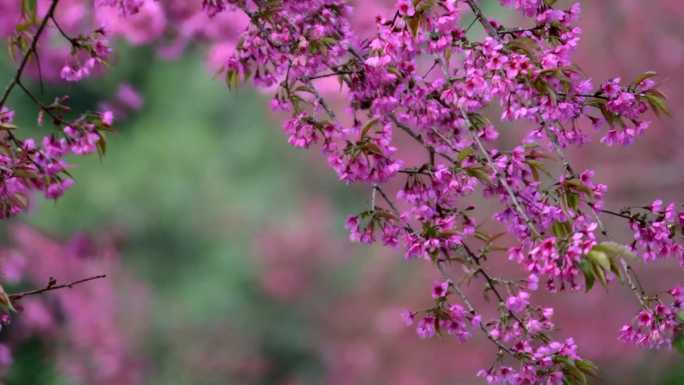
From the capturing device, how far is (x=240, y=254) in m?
10.3

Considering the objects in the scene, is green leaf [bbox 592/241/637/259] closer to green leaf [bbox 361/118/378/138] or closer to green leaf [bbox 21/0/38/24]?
green leaf [bbox 361/118/378/138]

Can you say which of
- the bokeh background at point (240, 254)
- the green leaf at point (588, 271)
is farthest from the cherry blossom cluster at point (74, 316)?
the green leaf at point (588, 271)

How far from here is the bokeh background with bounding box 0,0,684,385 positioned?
6824 mm

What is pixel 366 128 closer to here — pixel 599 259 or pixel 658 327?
pixel 599 259

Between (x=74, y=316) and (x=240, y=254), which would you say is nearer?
(x=74, y=316)

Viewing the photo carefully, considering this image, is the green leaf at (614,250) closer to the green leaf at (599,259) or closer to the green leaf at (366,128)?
the green leaf at (599,259)

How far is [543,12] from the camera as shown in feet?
7.58

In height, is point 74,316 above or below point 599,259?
above

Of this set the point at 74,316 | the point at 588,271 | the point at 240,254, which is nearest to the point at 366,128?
the point at 588,271

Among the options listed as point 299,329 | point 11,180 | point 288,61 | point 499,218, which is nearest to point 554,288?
point 499,218

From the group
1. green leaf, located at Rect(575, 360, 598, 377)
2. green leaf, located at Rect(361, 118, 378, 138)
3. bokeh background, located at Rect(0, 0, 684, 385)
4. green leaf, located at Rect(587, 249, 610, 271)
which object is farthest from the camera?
bokeh background, located at Rect(0, 0, 684, 385)

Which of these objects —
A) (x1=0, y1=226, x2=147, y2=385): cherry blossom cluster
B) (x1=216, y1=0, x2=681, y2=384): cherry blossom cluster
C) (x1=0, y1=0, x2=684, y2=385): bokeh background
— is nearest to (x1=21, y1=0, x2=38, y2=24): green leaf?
(x1=216, y1=0, x2=681, y2=384): cherry blossom cluster

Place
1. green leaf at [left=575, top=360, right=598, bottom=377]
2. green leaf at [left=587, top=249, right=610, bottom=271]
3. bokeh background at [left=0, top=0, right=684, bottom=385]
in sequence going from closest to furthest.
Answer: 1. green leaf at [left=587, top=249, right=610, bottom=271]
2. green leaf at [left=575, top=360, right=598, bottom=377]
3. bokeh background at [left=0, top=0, right=684, bottom=385]

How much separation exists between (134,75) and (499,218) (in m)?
9.30
